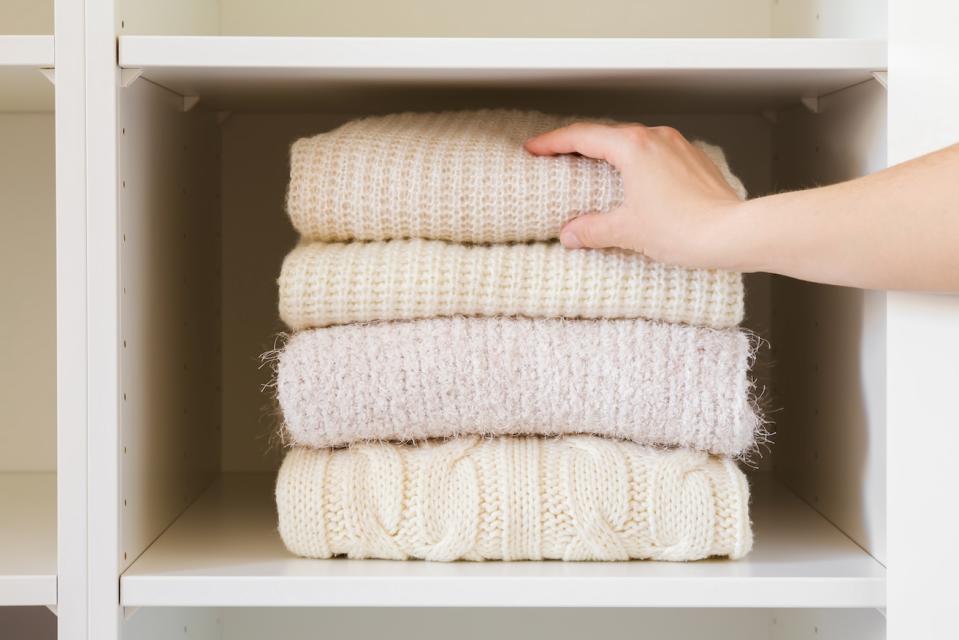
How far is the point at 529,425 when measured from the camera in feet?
1.89

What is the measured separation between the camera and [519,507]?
55 cm

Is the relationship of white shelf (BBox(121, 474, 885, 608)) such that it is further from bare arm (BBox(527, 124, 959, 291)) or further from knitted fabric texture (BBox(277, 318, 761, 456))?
bare arm (BBox(527, 124, 959, 291))

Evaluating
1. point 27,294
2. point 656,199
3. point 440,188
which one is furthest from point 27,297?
point 656,199

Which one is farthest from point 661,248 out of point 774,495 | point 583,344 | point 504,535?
point 774,495

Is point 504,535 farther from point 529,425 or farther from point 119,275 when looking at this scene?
point 119,275

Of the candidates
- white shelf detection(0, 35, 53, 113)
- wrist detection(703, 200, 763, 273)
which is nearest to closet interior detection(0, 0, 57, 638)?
white shelf detection(0, 35, 53, 113)

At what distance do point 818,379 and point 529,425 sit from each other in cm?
27

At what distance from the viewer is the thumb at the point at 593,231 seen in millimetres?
545

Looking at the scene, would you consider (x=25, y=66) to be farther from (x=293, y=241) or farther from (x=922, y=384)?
(x=922, y=384)

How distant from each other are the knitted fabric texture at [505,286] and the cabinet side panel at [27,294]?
1.39ft

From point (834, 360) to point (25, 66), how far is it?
1.98ft

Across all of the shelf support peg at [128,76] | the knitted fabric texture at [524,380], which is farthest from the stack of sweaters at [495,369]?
the shelf support peg at [128,76]

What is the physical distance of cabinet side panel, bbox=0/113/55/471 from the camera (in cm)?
85

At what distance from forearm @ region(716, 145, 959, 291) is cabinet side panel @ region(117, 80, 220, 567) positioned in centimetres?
39
